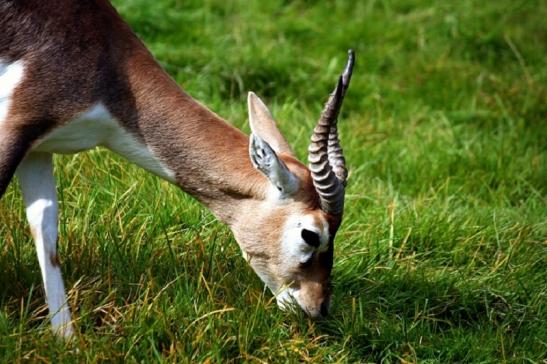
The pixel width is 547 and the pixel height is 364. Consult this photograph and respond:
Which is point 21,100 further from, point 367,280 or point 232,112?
point 232,112

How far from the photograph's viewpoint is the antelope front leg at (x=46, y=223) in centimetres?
470

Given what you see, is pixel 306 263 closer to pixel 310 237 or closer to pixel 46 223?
pixel 310 237

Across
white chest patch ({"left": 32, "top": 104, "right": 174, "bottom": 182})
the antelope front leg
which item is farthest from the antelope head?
the antelope front leg

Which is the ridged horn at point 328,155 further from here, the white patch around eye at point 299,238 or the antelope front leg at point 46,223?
the antelope front leg at point 46,223

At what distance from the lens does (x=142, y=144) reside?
194 inches

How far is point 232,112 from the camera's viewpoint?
7.34 metres

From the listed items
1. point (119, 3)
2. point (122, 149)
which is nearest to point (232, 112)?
point (119, 3)

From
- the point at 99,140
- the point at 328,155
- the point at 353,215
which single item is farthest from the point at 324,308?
the point at 353,215

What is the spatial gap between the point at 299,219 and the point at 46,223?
1.06 meters

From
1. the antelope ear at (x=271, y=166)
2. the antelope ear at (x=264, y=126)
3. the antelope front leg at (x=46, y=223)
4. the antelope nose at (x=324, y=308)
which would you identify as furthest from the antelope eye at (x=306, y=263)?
the antelope front leg at (x=46, y=223)

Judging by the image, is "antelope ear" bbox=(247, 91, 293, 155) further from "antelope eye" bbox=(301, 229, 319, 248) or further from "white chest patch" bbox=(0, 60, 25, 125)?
"white chest patch" bbox=(0, 60, 25, 125)

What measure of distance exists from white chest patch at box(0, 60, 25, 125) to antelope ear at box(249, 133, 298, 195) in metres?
0.97

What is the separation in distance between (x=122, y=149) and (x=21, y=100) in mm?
553

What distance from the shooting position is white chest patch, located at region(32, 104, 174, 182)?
4.71m
